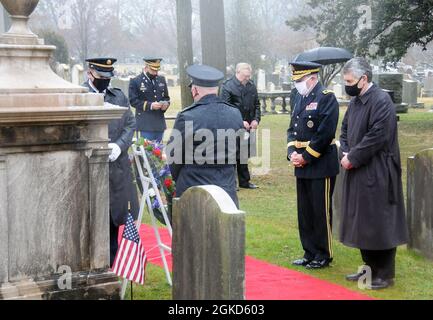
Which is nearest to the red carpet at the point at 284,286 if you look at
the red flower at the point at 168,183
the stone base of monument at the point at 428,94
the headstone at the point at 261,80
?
the red flower at the point at 168,183

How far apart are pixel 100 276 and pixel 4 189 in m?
1.04

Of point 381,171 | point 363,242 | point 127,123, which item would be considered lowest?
point 363,242

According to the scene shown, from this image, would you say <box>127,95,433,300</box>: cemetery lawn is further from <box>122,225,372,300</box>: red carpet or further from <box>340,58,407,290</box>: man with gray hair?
<box>340,58,407,290</box>: man with gray hair

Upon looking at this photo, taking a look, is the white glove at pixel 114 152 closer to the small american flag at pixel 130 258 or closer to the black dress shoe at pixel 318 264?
the small american flag at pixel 130 258

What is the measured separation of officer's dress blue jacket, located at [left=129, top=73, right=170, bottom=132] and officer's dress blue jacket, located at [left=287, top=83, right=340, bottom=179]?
5.24 m

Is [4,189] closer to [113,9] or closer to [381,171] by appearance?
[381,171]

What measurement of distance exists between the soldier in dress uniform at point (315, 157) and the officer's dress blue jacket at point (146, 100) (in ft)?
17.2

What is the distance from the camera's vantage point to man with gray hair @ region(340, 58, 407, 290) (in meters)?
6.73

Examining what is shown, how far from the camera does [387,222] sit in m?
6.74

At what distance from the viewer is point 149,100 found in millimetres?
12703

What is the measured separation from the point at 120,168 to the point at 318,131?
2067mm

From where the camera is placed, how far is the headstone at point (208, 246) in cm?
436
